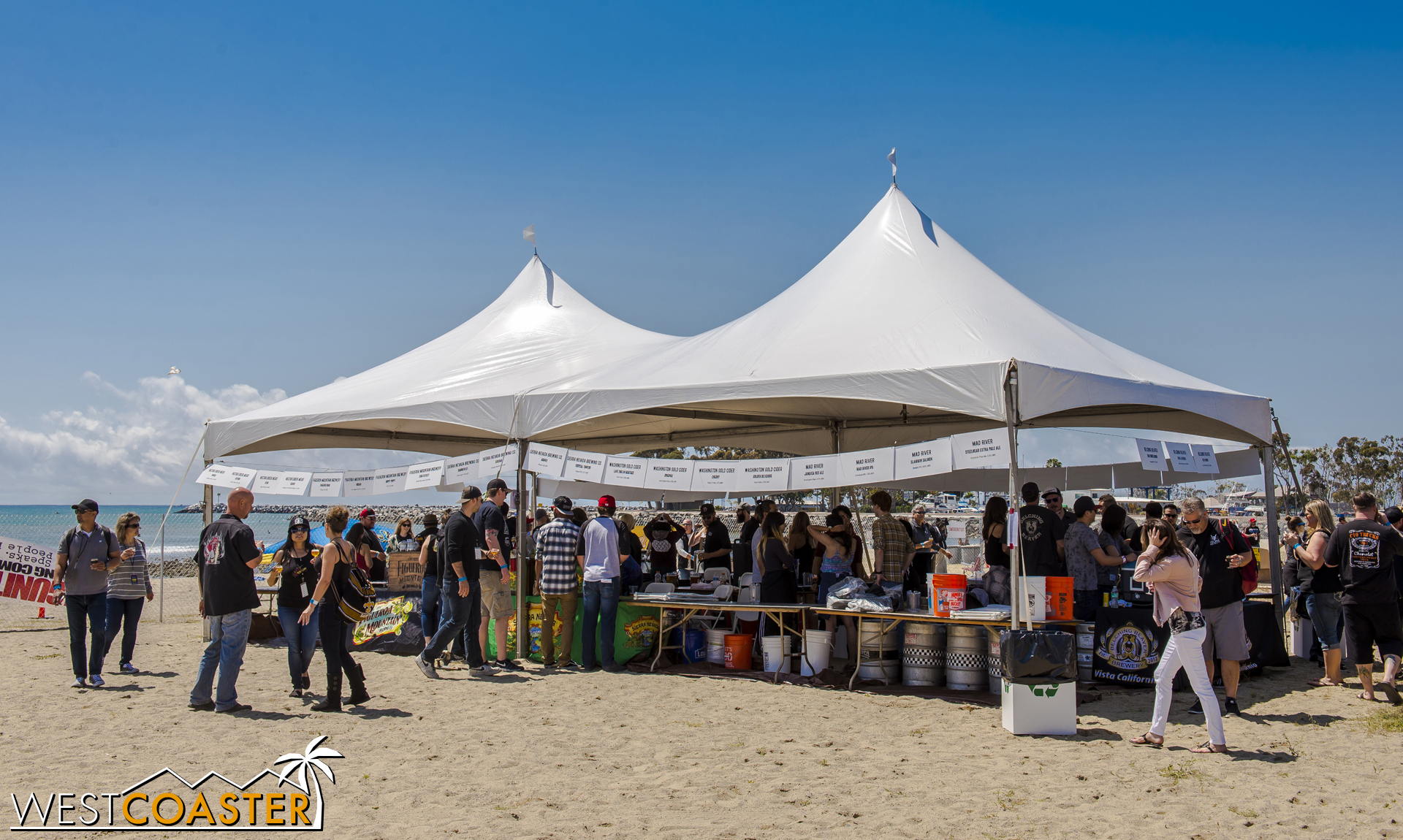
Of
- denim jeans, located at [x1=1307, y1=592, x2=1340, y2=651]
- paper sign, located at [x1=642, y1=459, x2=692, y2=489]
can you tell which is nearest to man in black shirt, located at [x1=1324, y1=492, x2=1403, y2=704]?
denim jeans, located at [x1=1307, y1=592, x2=1340, y2=651]

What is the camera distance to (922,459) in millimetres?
6758

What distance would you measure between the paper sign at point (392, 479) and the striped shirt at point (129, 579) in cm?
199

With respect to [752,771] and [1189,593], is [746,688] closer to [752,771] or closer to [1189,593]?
[752,771]

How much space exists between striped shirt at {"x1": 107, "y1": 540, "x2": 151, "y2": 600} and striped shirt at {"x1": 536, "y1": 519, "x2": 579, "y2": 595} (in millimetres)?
3121

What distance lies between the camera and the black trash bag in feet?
18.4

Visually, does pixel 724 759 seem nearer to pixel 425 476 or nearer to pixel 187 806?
pixel 187 806

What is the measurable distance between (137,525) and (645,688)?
4.48 meters

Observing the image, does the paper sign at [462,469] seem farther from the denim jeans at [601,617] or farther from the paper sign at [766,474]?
the paper sign at [766,474]

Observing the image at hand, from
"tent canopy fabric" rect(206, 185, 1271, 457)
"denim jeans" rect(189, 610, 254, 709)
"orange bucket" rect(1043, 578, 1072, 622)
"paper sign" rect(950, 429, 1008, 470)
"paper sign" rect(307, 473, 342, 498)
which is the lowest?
"denim jeans" rect(189, 610, 254, 709)

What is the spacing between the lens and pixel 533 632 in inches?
333

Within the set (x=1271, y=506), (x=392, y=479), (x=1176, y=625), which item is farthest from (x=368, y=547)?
(x=1271, y=506)

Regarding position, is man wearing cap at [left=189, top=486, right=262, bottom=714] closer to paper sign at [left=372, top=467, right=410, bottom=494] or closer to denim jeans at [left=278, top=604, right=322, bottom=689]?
denim jeans at [left=278, top=604, right=322, bottom=689]

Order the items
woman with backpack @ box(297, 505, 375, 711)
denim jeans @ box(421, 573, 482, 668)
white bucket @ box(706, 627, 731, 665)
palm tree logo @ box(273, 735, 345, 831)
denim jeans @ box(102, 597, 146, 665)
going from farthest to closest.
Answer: white bucket @ box(706, 627, 731, 665) → denim jeans @ box(102, 597, 146, 665) → denim jeans @ box(421, 573, 482, 668) → woman with backpack @ box(297, 505, 375, 711) → palm tree logo @ box(273, 735, 345, 831)

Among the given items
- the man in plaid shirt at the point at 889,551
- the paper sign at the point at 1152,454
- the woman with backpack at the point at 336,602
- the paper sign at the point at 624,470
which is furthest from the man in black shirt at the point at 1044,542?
the woman with backpack at the point at 336,602
